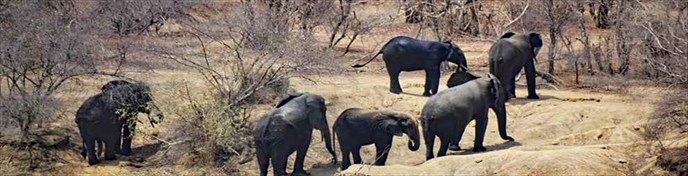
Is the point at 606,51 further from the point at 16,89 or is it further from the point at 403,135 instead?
the point at 16,89

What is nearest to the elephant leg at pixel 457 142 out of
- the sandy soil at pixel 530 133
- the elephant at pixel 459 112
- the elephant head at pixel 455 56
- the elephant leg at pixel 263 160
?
the elephant at pixel 459 112

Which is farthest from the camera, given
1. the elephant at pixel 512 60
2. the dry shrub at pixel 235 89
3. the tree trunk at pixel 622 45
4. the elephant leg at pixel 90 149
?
the tree trunk at pixel 622 45

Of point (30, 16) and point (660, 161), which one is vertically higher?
point (30, 16)

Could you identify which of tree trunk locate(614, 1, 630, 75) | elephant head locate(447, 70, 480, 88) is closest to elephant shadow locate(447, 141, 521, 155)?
elephant head locate(447, 70, 480, 88)

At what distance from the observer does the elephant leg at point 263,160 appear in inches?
667

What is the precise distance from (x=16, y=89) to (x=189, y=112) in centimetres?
316

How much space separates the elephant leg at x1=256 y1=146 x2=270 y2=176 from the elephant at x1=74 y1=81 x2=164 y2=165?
2.22 metres

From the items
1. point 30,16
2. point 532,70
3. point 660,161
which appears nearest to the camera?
point 660,161

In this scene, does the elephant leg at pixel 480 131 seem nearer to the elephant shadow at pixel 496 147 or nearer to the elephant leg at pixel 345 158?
the elephant shadow at pixel 496 147

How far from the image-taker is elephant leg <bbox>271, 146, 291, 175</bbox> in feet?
55.5

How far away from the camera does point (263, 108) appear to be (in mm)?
19422

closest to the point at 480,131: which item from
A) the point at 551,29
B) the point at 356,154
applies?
the point at 356,154

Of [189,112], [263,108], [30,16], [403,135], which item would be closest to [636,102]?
[403,135]

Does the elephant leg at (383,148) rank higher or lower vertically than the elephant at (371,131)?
lower
